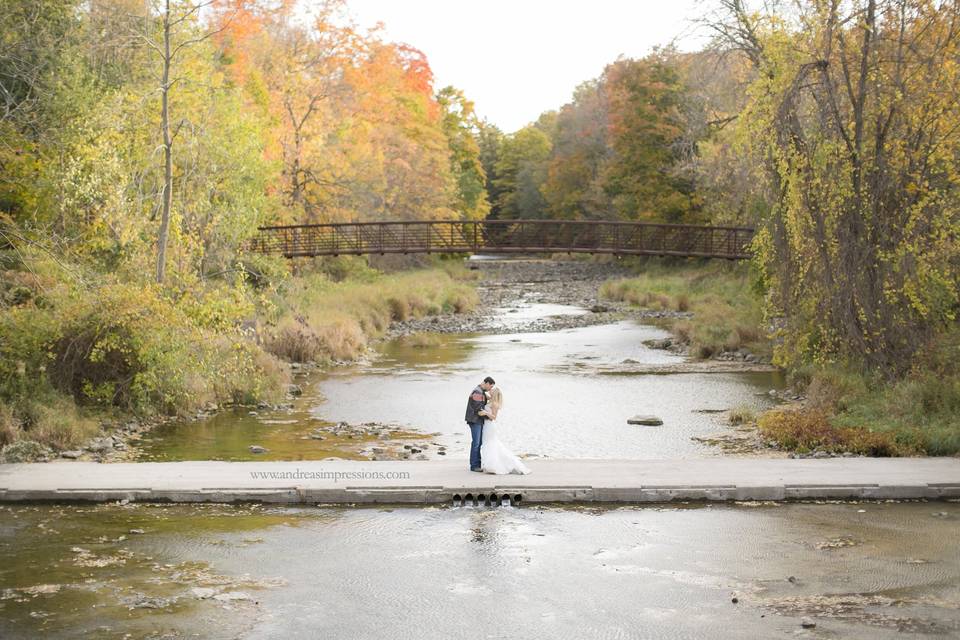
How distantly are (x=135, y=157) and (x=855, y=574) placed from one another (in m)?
21.3

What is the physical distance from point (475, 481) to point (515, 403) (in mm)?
11482

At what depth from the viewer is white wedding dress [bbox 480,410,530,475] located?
16.6 meters

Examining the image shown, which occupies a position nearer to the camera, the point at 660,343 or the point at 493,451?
the point at 493,451

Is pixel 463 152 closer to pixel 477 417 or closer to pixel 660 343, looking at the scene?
pixel 660 343

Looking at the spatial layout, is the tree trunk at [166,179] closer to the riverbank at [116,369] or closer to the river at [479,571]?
the riverbank at [116,369]

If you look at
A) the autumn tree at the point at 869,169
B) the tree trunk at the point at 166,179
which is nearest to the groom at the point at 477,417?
the autumn tree at the point at 869,169

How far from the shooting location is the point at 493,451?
16656 mm

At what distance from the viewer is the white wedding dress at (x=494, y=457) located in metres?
16.6

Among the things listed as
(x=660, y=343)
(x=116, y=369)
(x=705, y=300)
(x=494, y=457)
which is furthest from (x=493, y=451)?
(x=705, y=300)

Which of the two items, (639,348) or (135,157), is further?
(639,348)

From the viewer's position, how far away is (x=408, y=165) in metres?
62.7

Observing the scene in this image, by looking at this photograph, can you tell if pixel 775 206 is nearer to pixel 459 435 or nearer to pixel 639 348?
pixel 459 435

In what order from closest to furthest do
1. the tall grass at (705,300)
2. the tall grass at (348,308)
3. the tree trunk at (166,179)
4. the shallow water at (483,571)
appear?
the shallow water at (483,571) < the tree trunk at (166,179) < the tall grass at (348,308) < the tall grass at (705,300)

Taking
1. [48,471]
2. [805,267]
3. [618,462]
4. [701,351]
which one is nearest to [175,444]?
[48,471]
